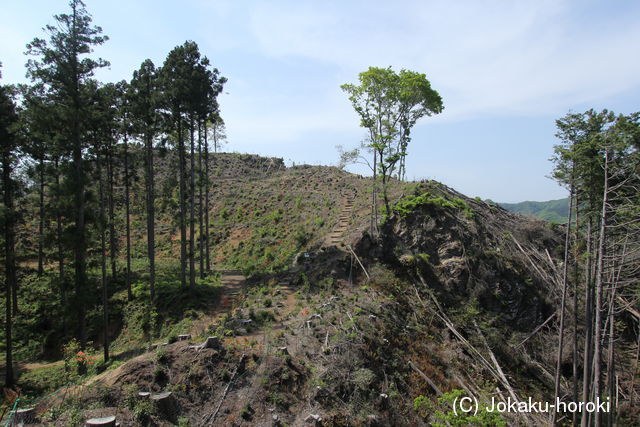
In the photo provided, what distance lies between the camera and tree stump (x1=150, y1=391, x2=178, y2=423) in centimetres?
793

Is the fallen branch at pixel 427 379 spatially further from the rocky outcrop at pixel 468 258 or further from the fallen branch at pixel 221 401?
the rocky outcrop at pixel 468 258

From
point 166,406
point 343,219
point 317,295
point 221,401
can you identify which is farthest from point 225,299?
point 166,406

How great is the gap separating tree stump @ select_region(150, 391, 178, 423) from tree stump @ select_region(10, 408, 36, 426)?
234 cm

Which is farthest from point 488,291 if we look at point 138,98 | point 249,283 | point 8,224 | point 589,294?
point 8,224

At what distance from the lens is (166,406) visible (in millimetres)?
8047

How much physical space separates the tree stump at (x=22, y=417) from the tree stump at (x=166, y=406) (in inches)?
92.0

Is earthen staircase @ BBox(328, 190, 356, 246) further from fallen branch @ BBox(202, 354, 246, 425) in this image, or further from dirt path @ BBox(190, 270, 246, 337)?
fallen branch @ BBox(202, 354, 246, 425)

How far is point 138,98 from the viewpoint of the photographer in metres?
17.9

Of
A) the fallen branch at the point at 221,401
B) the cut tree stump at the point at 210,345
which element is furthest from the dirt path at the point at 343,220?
the fallen branch at the point at 221,401

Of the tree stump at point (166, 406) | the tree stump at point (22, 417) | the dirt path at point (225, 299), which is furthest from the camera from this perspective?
the dirt path at point (225, 299)

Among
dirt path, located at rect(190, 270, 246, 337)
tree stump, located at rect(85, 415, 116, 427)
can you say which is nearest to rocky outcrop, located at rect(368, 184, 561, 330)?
dirt path, located at rect(190, 270, 246, 337)

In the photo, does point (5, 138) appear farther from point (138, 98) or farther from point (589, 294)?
point (589, 294)

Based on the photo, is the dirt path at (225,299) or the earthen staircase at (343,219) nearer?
the dirt path at (225,299)

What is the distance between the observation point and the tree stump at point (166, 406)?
7926mm
